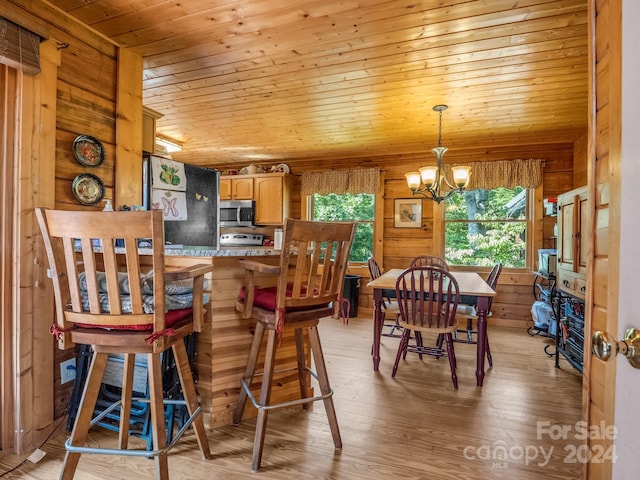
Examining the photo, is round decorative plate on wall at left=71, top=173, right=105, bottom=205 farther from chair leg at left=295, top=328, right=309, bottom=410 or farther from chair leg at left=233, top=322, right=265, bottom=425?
chair leg at left=295, top=328, right=309, bottom=410

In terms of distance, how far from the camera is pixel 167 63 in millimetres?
2537

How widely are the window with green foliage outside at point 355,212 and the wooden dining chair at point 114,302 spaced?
13.4ft

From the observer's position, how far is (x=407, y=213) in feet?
16.5

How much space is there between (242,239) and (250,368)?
355 cm

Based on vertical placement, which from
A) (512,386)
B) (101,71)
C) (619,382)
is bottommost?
(512,386)

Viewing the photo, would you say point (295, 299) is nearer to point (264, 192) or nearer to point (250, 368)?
point (250, 368)

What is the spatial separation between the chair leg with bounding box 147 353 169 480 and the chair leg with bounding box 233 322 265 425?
0.57 m

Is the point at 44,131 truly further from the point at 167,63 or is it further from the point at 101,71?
the point at 167,63

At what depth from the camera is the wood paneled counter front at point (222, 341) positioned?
1.86m

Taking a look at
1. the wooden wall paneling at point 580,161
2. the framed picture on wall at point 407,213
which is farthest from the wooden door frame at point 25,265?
the wooden wall paneling at point 580,161

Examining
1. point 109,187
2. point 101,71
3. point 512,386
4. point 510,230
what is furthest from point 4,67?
point 510,230

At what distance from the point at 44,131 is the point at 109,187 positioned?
0.48m

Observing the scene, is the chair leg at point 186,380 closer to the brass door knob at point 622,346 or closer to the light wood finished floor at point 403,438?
the light wood finished floor at point 403,438

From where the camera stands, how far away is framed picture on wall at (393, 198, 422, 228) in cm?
498
